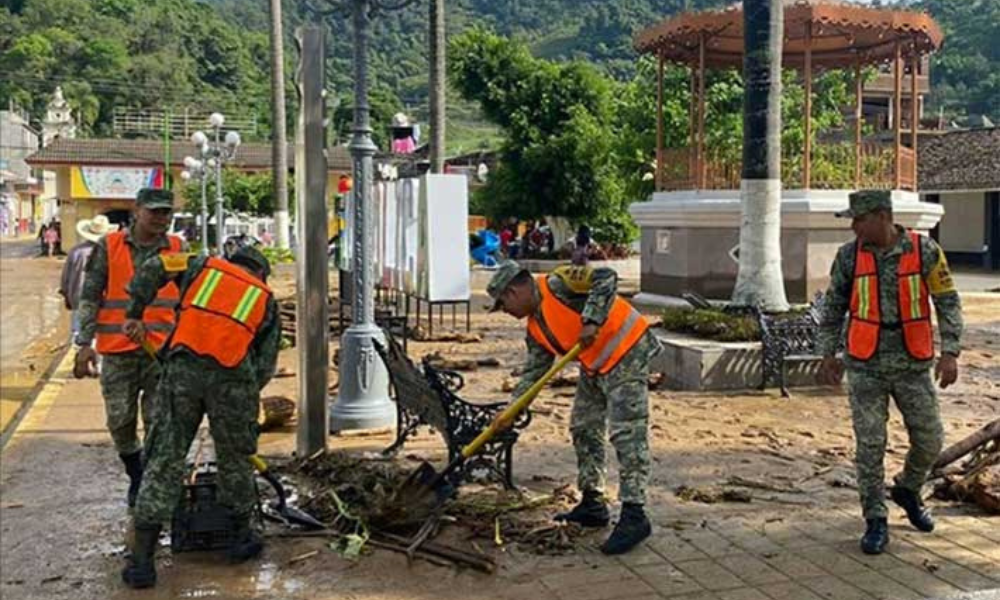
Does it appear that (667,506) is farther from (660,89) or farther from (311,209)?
(660,89)

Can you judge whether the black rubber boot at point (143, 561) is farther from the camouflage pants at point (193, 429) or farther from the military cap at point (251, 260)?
the military cap at point (251, 260)

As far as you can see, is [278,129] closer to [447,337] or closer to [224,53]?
[447,337]

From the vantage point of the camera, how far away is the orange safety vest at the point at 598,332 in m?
5.02

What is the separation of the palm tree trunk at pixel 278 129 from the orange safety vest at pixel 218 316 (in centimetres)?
2440

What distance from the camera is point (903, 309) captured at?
16.4 ft

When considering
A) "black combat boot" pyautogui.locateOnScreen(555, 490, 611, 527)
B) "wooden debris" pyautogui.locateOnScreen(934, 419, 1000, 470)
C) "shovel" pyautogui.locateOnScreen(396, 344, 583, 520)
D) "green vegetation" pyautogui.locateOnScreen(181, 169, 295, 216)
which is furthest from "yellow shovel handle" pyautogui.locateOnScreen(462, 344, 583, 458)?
"green vegetation" pyautogui.locateOnScreen(181, 169, 295, 216)

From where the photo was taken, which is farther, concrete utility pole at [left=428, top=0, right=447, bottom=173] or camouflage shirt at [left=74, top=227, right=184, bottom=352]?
concrete utility pole at [left=428, top=0, right=447, bottom=173]

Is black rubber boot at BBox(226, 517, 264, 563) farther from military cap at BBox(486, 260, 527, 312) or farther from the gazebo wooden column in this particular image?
the gazebo wooden column

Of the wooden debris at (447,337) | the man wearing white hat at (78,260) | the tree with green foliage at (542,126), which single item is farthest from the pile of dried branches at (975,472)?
the tree with green foliage at (542,126)

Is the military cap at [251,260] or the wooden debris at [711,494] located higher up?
the military cap at [251,260]

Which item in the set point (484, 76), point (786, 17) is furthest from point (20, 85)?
point (786, 17)

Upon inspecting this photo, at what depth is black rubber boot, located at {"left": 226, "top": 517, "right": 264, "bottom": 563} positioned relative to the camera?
492 cm

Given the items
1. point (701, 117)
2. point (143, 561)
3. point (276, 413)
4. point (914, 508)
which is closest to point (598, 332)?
point (914, 508)

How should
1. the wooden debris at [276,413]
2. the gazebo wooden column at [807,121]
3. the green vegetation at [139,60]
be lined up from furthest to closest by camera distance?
the green vegetation at [139,60], the gazebo wooden column at [807,121], the wooden debris at [276,413]
